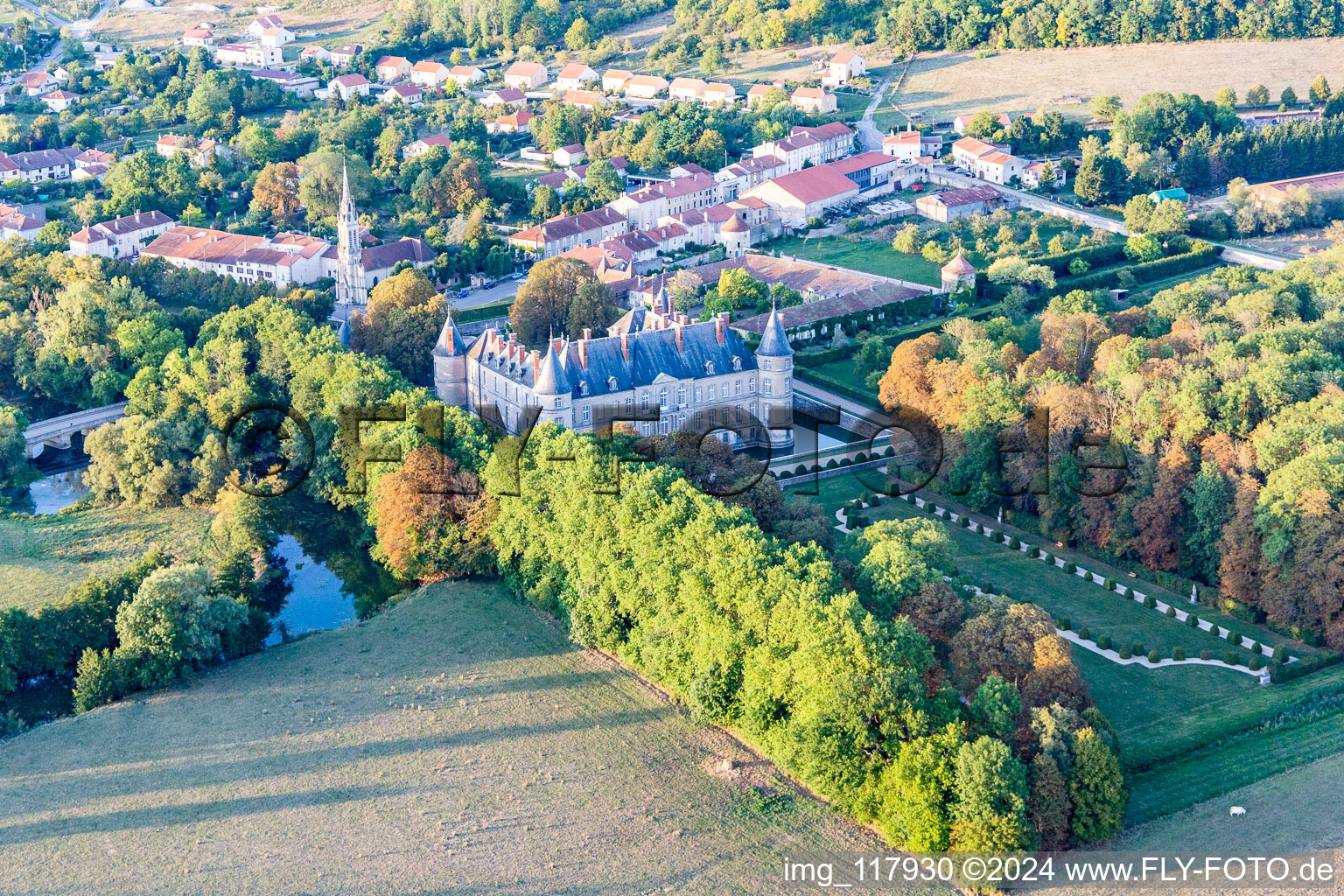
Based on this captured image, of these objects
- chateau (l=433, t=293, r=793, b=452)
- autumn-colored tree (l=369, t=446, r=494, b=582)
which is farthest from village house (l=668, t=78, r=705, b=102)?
autumn-colored tree (l=369, t=446, r=494, b=582)

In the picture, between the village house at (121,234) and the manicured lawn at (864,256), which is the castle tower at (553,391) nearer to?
the manicured lawn at (864,256)

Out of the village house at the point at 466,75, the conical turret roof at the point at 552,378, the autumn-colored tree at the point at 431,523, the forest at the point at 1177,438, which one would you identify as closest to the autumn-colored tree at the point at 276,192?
the village house at the point at 466,75

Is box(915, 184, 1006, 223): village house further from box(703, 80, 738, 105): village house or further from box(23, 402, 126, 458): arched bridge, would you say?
box(23, 402, 126, 458): arched bridge

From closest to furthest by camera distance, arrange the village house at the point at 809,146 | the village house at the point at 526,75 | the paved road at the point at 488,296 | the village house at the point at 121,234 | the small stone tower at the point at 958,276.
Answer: the small stone tower at the point at 958,276 < the paved road at the point at 488,296 < the village house at the point at 121,234 < the village house at the point at 809,146 < the village house at the point at 526,75

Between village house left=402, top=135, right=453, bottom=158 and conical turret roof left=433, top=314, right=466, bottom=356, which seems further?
village house left=402, top=135, right=453, bottom=158

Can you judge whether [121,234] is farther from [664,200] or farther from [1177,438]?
[1177,438]

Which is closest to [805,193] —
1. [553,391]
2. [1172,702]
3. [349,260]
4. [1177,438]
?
[349,260]
